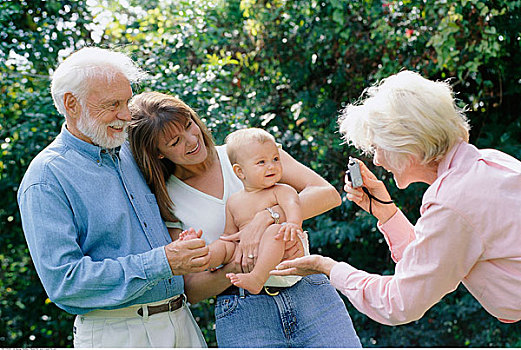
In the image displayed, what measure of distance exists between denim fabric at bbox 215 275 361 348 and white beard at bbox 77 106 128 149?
797mm

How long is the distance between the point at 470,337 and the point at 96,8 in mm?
4240

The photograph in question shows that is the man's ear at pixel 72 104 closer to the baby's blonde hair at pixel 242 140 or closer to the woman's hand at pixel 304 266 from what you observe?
the baby's blonde hair at pixel 242 140

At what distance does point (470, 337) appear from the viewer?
5.40 metres

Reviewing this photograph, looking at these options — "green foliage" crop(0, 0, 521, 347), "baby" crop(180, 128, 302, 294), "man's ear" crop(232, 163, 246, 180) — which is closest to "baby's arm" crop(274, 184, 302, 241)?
"baby" crop(180, 128, 302, 294)

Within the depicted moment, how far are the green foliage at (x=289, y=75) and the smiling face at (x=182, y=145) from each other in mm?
1585

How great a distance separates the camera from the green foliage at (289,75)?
452 centimetres

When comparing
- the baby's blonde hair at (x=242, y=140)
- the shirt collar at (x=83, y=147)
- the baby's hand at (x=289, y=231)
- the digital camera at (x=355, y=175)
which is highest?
the shirt collar at (x=83, y=147)

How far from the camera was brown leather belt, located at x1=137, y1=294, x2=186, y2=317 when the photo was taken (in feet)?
7.72

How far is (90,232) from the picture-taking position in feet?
7.27

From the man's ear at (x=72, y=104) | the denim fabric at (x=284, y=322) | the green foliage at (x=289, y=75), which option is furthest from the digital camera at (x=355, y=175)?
the green foliage at (x=289, y=75)

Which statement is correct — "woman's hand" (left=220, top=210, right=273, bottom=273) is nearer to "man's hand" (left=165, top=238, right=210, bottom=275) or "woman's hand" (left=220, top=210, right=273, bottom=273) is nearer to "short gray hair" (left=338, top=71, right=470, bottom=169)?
"man's hand" (left=165, top=238, right=210, bottom=275)

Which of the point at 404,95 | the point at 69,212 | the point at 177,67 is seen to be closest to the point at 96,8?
the point at 177,67

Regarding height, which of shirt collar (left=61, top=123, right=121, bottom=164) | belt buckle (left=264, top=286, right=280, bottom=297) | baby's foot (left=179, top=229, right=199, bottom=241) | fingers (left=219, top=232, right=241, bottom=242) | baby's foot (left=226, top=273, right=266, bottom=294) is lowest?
belt buckle (left=264, top=286, right=280, bottom=297)

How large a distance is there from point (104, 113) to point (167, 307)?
796 millimetres
